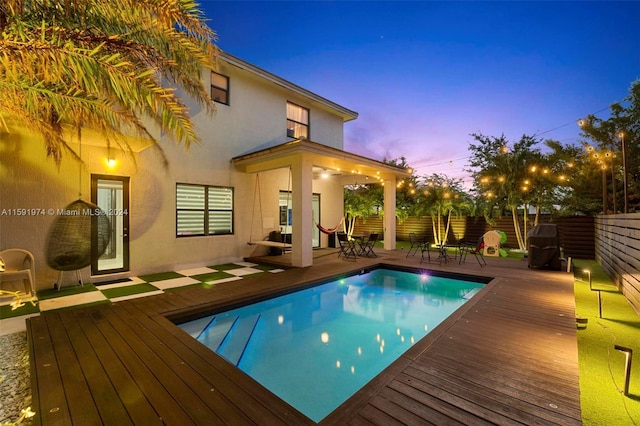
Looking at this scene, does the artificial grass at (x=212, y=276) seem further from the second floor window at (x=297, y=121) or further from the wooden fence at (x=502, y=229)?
the wooden fence at (x=502, y=229)

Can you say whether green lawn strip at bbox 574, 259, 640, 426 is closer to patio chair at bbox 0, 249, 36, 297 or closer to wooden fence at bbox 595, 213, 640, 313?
wooden fence at bbox 595, 213, 640, 313

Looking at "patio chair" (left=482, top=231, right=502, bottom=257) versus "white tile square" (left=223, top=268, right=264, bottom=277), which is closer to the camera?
"white tile square" (left=223, top=268, right=264, bottom=277)

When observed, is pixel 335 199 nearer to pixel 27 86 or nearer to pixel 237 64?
pixel 237 64

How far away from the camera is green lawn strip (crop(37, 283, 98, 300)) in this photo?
4.64 m

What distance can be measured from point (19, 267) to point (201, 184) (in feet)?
11.6

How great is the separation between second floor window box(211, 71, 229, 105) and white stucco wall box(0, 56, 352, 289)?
5.4 inches

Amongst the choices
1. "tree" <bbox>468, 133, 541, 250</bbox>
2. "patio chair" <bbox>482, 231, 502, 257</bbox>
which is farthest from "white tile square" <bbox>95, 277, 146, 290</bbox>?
"tree" <bbox>468, 133, 541, 250</bbox>

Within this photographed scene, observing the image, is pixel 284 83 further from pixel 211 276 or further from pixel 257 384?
pixel 257 384

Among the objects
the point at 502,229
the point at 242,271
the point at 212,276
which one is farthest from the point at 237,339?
the point at 502,229

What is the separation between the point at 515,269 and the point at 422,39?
29.2 feet

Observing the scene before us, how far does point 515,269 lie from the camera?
6.54 m

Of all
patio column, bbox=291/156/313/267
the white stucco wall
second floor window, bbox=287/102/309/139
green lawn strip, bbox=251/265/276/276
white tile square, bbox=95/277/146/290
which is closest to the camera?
the white stucco wall

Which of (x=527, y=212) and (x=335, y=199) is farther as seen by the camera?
(x=335, y=199)

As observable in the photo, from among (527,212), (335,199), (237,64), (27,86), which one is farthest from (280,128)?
(527,212)
